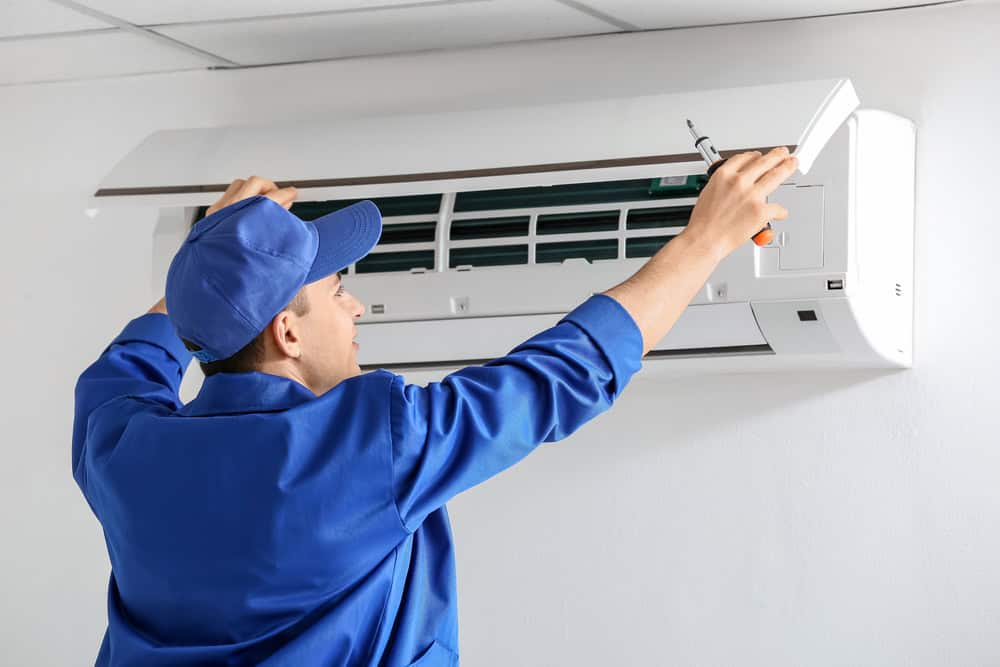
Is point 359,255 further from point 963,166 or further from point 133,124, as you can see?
point 133,124

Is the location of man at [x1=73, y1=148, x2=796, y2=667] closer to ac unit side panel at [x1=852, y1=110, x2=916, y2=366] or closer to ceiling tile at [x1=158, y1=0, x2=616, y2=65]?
ac unit side panel at [x1=852, y1=110, x2=916, y2=366]

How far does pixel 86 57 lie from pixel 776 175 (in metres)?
1.52

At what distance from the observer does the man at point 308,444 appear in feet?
4.11

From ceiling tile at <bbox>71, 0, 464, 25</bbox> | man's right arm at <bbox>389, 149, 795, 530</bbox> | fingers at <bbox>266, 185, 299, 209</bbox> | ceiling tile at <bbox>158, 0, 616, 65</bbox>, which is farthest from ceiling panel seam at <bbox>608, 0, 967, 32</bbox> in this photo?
man's right arm at <bbox>389, 149, 795, 530</bbox>

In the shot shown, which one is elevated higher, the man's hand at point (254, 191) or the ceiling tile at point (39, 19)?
the ceiling tile at point (39, 19)

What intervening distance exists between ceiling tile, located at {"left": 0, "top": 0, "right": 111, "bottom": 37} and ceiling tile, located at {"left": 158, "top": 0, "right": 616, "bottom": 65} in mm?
137

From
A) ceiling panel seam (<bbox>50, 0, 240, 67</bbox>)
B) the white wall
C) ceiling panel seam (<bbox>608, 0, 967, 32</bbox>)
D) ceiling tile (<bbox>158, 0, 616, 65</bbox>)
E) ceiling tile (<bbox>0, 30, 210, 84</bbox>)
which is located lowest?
the white wall

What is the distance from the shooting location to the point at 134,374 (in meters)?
1.58

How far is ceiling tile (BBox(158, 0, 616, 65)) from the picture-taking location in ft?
6.98

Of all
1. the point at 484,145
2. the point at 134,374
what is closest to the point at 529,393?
the point at 134,374

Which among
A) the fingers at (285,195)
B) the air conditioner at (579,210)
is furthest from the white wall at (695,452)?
the fingers at (285,195)

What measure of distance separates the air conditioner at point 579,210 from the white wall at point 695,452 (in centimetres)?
11

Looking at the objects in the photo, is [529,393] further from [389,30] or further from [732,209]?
[389,30]

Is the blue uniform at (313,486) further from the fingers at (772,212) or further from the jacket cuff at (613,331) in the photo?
the fingers at (772,212)
